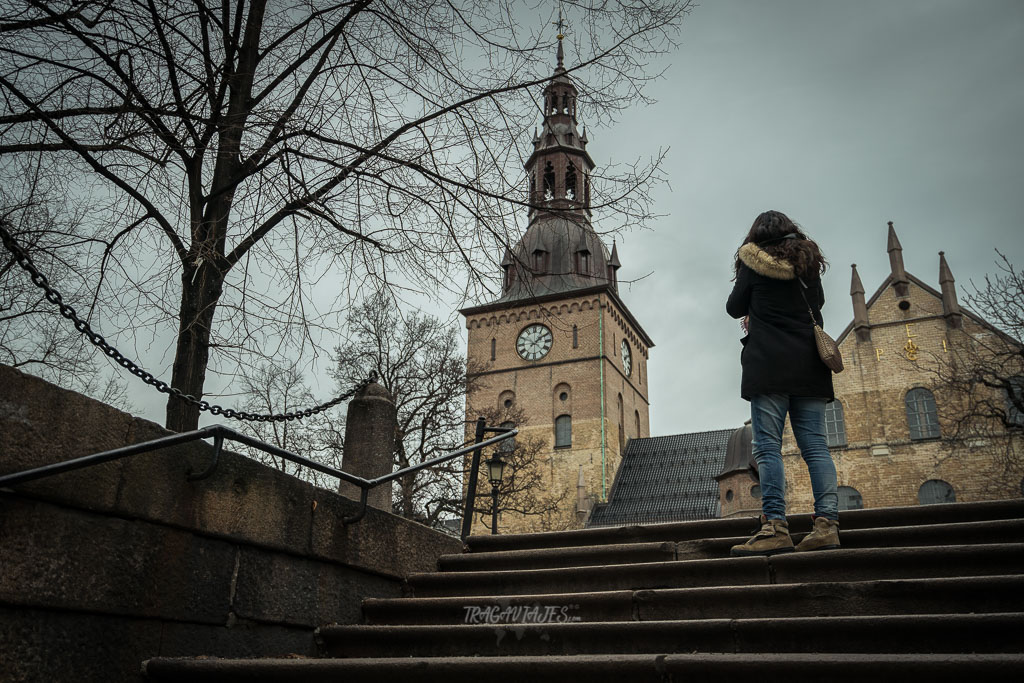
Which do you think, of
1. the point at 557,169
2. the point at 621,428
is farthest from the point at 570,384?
the point at 557,169

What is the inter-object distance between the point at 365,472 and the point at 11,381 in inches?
117

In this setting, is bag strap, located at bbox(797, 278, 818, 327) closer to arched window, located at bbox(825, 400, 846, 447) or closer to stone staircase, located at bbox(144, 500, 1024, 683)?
stone staircase, located at bbox(144, 500, 1024, 683)

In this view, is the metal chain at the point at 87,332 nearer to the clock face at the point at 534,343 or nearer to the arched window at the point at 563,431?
the arched window at the point at 563,431

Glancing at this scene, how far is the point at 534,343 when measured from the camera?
4459cm

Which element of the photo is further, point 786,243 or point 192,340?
point 192,340

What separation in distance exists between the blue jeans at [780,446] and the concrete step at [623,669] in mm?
1521

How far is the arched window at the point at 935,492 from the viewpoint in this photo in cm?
2652

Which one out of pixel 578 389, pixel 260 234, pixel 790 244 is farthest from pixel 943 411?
pixel 260 234

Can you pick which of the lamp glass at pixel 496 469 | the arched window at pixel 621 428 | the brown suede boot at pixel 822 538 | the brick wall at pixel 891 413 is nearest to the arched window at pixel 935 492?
the brick wall at pixel 891 413

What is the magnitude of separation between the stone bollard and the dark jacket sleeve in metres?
2.61

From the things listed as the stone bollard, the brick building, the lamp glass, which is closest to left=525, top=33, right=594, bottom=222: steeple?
the stone bollard

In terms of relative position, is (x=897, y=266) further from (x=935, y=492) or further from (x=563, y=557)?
(x=563, y=557)

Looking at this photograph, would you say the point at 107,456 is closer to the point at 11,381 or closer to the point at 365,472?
the point at 11,381

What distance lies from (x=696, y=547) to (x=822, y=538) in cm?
86
